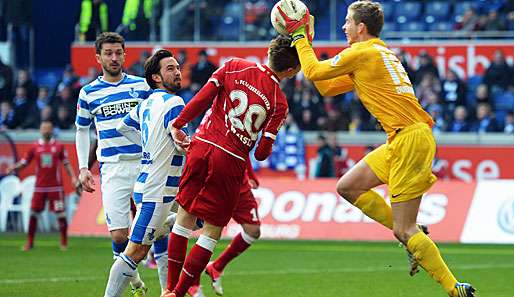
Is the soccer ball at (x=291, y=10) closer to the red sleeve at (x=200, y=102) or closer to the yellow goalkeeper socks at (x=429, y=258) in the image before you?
the red sleeve at (x=200, y=102)

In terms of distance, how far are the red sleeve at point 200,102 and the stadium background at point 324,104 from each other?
26.6 ft

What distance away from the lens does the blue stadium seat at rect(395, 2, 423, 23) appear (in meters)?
28.0

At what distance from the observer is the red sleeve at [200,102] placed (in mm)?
9281

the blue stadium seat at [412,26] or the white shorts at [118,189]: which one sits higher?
the blue stadium seat at [412,26]

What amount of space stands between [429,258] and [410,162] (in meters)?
0.78

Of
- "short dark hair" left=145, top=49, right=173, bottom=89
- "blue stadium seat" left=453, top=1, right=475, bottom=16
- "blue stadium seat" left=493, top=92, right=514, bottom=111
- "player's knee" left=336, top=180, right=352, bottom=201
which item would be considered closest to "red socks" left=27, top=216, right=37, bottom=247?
"short dark hair" left=145, top=49, right=173, bottom=89

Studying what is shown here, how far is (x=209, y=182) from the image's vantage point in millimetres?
9422

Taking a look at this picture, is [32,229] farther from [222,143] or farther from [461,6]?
[461,6]

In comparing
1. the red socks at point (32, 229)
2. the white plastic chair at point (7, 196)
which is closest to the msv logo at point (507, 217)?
the red socks at point (32, 229)

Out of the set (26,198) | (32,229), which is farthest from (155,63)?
(26,198)

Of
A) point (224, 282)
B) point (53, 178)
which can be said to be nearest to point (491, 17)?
point (53, 178)

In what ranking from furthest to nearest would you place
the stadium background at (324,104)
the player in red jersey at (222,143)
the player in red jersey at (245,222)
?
the stadium background at (324,104) → the player in red jersey at (245,222) → the player in red jersey at (222,143)

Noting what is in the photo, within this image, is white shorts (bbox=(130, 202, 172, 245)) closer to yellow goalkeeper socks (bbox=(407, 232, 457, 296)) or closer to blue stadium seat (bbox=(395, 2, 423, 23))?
yellow goalkeeper socks (bbox=(407, 232, 457, 296))

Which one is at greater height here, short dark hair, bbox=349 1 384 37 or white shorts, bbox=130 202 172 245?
short dark hair, bbox=349 1 384 37
